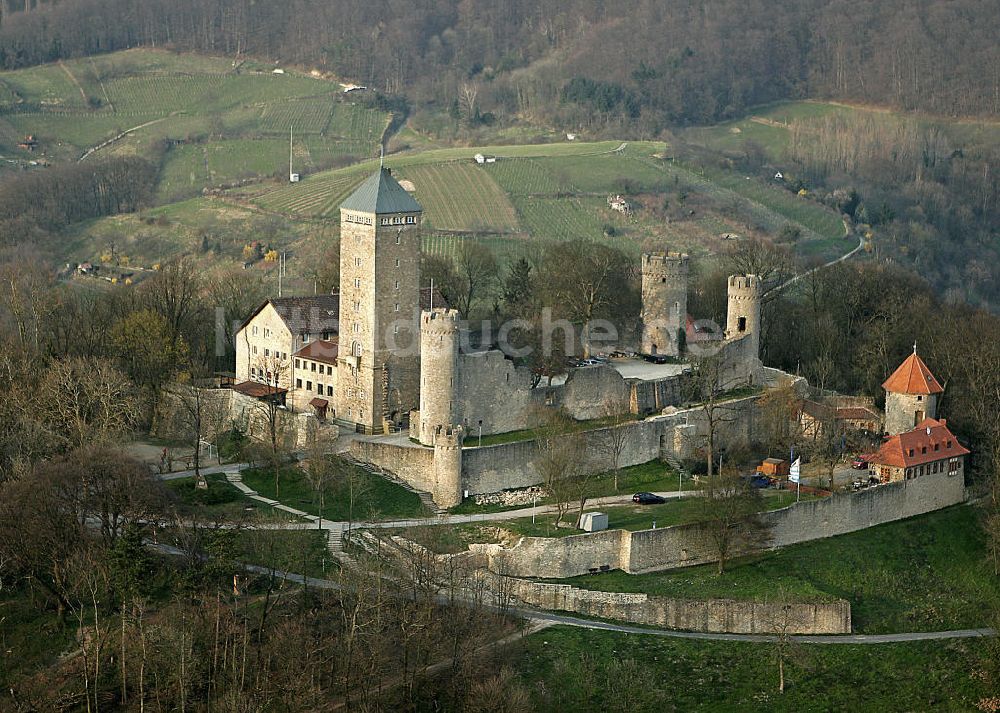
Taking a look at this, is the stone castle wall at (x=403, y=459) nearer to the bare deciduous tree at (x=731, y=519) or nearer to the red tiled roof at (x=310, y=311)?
the red tiled roof at (x=310, y=311)

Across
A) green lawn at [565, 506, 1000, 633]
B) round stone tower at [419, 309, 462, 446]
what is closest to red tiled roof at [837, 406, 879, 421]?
green lawn at [565, 506, 1000, 633]

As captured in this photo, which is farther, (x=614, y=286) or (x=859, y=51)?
(x=859, y=51)

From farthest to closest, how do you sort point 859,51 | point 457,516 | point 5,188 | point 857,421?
1. point 859,51
2. point 5,188
3. point 857,421
4. point 457,516

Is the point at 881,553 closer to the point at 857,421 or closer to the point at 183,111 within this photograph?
the point at 857,421

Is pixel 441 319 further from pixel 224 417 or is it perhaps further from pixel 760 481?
pixel 760 481

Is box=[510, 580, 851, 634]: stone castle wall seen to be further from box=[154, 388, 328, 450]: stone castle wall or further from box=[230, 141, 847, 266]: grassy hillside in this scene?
box=[230, 141, 847, 266]: grassy hillside

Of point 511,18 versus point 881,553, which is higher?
point 511,18

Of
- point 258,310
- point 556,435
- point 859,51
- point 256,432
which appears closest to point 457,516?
point 556,435

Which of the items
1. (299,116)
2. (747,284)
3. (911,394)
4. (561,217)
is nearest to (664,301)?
(747,284)
